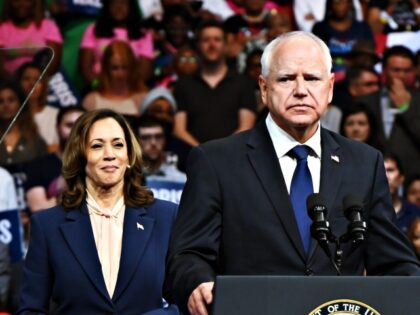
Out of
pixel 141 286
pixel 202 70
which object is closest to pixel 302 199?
pixel 141 286

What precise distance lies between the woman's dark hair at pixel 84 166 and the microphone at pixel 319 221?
4.98 ft

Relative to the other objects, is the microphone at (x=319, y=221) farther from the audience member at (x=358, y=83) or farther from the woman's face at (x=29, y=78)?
the audience member at (x=358, y=83)

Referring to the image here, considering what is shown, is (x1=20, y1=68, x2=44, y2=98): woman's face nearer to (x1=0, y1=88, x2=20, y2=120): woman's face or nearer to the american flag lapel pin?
(x1=0, y1=88, x2=20, y2=120): woman's face

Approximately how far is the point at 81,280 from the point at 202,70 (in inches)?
160

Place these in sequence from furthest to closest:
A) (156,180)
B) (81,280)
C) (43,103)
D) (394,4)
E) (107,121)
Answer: (394,4), (43,103), (156,180), (107,121), (81,280)

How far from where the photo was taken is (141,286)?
4.05 metres

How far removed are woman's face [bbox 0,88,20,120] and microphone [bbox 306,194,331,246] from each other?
3.44 ft

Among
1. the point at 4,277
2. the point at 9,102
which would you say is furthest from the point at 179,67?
the point at 9,102

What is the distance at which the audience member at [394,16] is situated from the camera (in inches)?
330

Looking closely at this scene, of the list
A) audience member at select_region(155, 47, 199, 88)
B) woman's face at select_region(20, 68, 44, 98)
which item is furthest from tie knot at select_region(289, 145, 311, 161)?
audience member at select_region(155, 47, 199, 88)

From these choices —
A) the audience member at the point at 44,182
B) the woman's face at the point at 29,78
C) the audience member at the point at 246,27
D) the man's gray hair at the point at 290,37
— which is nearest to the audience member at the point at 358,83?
the audience member at the point at 246,27

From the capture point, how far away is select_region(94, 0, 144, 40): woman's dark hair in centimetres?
814

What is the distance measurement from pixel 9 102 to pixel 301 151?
1.32 m

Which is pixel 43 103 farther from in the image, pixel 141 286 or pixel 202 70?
pixel 141 286
